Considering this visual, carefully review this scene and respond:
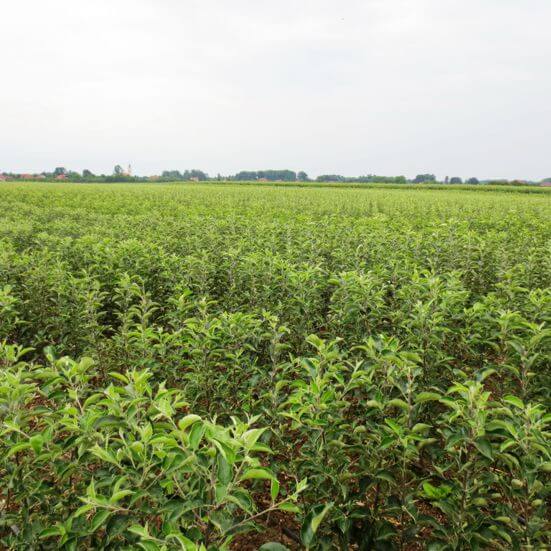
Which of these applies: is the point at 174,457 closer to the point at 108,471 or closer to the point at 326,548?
the point at 108,471

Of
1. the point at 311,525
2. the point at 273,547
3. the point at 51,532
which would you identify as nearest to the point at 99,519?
the point at 51,532

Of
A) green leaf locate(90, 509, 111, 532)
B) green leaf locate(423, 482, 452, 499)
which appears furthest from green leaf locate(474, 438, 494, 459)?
green leaf locate(90, 509, 111, 532)

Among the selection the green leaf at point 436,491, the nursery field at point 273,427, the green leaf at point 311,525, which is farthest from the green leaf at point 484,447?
the green leaf at point 311,525

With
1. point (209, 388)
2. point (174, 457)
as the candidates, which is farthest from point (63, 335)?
point (174, 457)

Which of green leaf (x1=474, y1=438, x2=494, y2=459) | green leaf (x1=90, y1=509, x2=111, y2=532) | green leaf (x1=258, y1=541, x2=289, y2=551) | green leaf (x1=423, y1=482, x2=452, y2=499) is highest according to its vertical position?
green leaf (x1=474, y1=438, x2=494, y2=459)

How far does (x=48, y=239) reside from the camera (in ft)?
25.8

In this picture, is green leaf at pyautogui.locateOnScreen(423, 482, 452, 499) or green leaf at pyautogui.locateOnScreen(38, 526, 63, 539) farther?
green leaf at pyautogui.locateOnScreen(423, 482, 452, 499)

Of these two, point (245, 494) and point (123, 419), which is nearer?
point (245, 494)

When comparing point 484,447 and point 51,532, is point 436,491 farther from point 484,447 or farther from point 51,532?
point 51,532

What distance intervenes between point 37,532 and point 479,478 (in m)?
2.42

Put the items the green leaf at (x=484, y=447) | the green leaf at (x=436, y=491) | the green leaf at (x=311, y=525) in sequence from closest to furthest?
the green leaf at (x=311, y=525), the green leaf at (x=484, y=447), the green leaf at (x=436, y=491)

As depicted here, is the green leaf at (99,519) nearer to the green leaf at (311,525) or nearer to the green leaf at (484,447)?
the green leaf at (311,525)

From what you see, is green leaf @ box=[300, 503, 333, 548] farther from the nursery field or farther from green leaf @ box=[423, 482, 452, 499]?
green leaf @ box=[423, 482, 452, 499]

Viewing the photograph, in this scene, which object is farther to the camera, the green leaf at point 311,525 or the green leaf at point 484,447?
the green leaf at point 484,447
